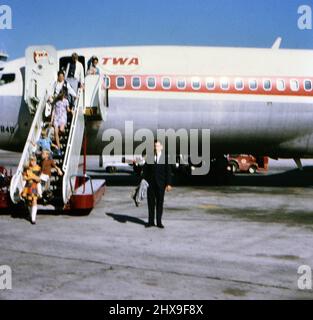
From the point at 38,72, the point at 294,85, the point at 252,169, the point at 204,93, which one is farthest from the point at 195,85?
the point at 252,169

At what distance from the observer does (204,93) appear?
1773 centimetres

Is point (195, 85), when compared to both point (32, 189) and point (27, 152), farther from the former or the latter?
point (32, 189)

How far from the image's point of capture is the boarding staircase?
487 inches

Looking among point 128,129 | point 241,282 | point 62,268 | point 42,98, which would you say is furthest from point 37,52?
point 241,282

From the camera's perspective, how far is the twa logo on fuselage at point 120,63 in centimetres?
1759

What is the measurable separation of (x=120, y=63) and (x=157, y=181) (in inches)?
315

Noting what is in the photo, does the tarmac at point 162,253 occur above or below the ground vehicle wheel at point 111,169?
below

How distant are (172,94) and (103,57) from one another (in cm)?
280

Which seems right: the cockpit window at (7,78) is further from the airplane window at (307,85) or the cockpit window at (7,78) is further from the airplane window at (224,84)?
the airplane window at (307,85)

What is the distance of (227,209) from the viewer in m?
14.2

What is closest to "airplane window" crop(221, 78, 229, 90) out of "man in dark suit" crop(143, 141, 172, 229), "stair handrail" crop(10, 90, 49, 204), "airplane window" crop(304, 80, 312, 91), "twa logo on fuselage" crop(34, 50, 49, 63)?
"airplane window" crop(304, 80, 312, 91)

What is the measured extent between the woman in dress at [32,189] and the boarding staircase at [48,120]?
55 centimetres

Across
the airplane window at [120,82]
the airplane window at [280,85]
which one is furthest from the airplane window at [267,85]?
the airplane window at [120,82]
